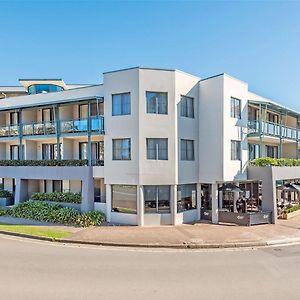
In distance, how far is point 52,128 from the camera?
2223 cm

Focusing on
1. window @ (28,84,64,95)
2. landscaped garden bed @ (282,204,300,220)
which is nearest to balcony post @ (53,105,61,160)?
window @ (28,84,64,95)

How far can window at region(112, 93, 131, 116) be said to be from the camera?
18.2 m

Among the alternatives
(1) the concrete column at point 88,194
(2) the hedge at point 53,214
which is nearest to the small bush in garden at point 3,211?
(2) the hedge at point 53,214

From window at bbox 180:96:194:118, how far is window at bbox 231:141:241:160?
3.61 m

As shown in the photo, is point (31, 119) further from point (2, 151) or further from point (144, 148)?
point (144, 148)

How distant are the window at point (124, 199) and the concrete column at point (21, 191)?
906 cm

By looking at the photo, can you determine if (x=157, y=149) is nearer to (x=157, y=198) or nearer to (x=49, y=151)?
(x=157, y=198)

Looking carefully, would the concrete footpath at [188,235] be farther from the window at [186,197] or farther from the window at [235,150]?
the window at [235,150]

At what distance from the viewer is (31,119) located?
2464cm

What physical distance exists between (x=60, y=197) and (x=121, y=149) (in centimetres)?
655

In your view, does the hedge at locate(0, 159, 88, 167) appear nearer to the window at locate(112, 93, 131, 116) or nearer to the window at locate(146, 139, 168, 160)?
the window at locate(112, 93, 131, 116)

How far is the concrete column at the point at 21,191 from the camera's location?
75.3 ft

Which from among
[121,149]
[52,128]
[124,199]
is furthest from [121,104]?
[52,128]

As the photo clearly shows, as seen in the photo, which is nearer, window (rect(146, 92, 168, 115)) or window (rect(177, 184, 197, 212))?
window (rect(146, 92, 168, 115))
